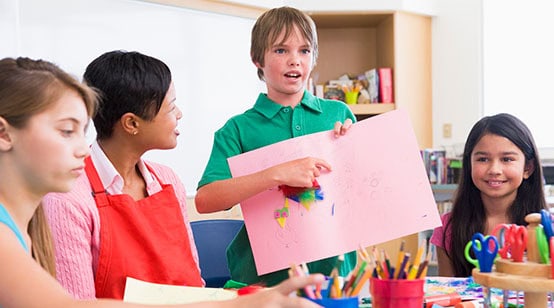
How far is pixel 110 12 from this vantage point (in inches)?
135

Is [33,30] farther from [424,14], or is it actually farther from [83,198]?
[424,14]

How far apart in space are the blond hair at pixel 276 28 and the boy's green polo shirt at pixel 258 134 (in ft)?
0.41

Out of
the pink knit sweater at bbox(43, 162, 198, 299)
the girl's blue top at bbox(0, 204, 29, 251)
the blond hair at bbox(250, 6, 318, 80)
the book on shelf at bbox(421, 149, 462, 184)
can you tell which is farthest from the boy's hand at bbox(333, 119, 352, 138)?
the book on shelf at bbox(421, 149, 462, 184)

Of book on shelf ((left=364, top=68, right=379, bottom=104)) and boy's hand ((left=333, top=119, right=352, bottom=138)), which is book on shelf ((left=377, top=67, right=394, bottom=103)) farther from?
boy's hand ((left=333, top=119, right=352, bottom=138))

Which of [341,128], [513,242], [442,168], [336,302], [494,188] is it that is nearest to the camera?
[336,302]

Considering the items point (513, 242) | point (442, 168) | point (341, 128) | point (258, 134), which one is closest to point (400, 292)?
point (513, 242)

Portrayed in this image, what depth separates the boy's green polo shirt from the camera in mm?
1646

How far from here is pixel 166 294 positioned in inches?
47.8

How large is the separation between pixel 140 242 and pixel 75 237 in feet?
0.50

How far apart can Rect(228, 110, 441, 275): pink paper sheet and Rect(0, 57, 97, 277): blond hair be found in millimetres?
488

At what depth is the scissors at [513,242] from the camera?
114 cm

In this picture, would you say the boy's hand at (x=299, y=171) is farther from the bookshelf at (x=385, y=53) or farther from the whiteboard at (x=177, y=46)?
the bookshelf at (x=385, y=53)

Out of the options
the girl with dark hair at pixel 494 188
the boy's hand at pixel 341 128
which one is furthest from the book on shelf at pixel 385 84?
the boy's hand at pixel 341 128

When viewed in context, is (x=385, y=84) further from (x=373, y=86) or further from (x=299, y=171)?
(x=299, y=171)
